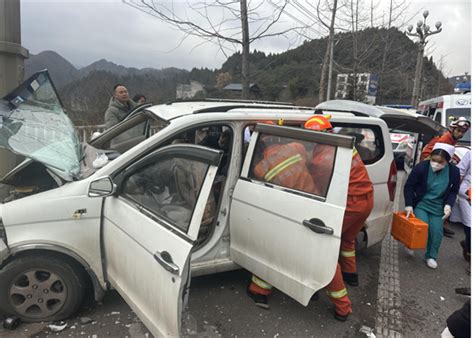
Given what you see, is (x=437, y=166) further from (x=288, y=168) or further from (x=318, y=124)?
(x=288, y=168)

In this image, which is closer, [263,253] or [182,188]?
[182,188]

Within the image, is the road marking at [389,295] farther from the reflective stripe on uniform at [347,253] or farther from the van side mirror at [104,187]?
the van side mirror at [104,187]

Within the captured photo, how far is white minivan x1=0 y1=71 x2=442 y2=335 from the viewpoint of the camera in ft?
7.08

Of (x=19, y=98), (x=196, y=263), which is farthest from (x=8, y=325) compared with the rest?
(x=19, y=98)

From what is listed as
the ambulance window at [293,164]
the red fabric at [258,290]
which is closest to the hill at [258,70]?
the ambulance window at [293,164]

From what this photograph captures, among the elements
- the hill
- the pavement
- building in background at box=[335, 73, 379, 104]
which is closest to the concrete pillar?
the hill

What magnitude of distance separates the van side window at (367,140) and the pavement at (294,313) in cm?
130

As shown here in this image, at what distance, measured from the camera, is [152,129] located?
3.26 meters

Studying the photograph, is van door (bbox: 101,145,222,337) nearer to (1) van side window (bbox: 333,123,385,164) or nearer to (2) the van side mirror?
(2) the van side mirror

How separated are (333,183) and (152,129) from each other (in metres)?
1.77

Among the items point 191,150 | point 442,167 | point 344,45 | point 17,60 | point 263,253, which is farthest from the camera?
point 344,45

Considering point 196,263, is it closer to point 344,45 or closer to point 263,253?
point 263,253

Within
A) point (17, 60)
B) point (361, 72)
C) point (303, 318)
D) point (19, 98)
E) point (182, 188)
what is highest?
point (361, 72)

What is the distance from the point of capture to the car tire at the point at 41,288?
98.6 inches
